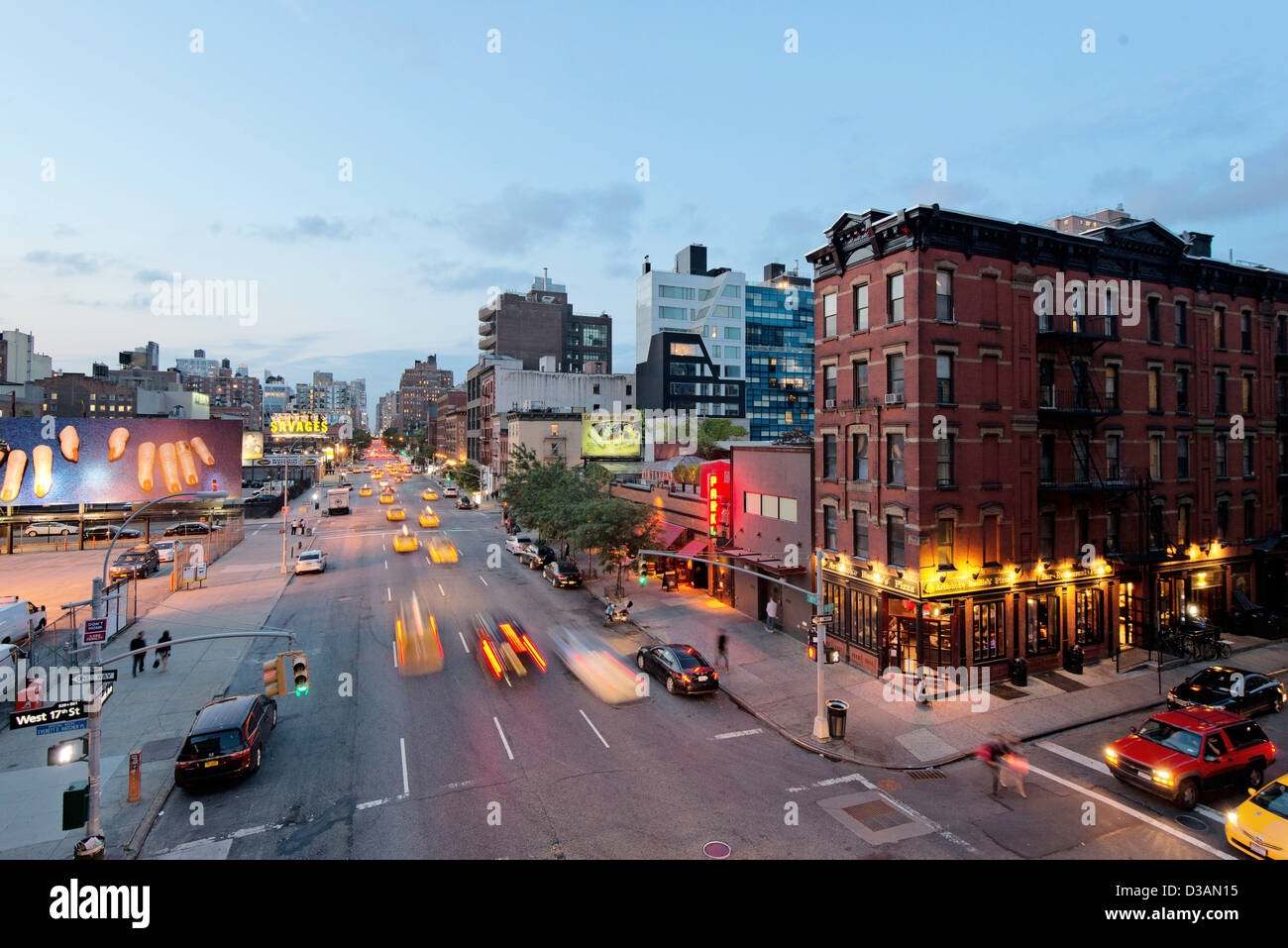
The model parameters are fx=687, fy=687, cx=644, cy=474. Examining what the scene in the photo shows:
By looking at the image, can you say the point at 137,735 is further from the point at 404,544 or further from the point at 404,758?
the point at 404,544

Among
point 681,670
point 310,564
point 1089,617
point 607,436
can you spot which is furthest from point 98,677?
point 607,436

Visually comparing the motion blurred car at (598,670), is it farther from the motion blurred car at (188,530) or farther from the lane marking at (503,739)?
the motion blurred car at (188,530)

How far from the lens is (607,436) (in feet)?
273

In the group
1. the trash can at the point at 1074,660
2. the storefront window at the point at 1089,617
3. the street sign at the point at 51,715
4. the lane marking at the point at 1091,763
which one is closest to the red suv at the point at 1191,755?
the lane marking at the point at 1091,763

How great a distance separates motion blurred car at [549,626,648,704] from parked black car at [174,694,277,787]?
32.7 feet

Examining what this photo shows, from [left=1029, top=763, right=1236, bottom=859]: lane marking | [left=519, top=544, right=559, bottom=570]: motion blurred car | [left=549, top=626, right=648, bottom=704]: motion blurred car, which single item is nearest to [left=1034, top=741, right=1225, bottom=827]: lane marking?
[left=1029, top=763, right=1236, bottom=859]: lane marking

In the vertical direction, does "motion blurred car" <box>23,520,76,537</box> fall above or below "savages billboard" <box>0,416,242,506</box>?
below

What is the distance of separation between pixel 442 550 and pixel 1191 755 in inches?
1798

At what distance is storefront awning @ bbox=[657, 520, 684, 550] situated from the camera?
38.6m

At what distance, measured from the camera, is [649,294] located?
112 metres

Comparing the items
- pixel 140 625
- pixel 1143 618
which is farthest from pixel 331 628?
pixel 1143 618

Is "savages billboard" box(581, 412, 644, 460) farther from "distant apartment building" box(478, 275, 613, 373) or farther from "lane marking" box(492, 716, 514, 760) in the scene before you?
"lane marking" box(492, 716, 514, 760)

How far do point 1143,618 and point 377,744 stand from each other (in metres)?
29.6
